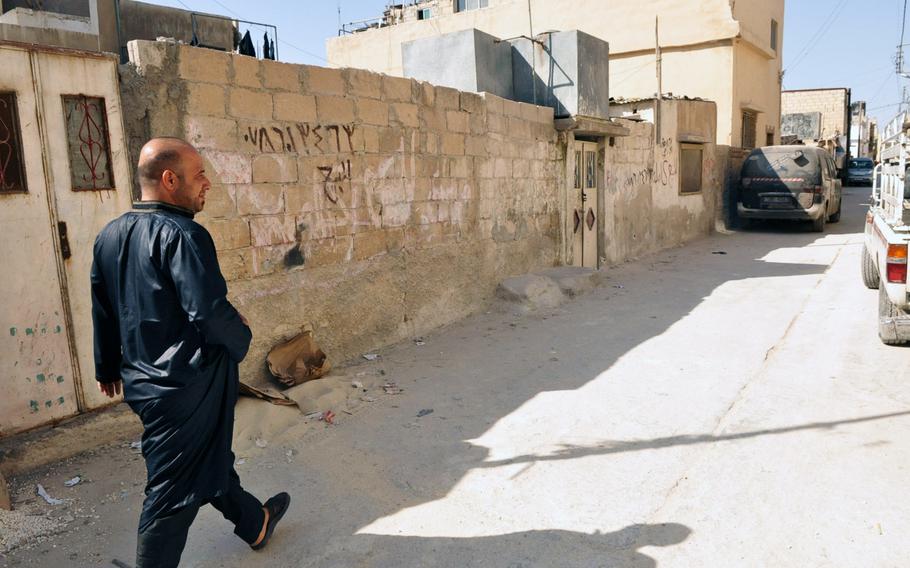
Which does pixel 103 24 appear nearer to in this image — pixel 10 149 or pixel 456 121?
pixel 456 121

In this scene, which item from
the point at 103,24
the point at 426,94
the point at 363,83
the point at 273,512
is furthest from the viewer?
the point at 103,24

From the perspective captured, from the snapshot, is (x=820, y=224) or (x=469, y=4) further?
(x=469, y=4)

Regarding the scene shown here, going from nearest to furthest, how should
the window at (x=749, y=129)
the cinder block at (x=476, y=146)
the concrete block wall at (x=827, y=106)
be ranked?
the cinder block at (x=476, y=146), the window at (x=749, y=129), the concrete block wall at (x=827, y=106)

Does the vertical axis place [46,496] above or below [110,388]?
below

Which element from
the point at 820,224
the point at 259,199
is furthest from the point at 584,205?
the point at 820,224

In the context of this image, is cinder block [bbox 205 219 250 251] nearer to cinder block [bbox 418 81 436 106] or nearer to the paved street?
the paved street

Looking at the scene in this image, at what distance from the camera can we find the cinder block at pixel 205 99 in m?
4.11

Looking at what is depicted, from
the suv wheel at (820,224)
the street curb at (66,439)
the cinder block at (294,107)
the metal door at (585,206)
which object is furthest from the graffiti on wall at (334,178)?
the suv wheel at (820,224)

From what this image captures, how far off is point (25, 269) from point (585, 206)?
7858 mm

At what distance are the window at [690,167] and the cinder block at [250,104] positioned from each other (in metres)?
11.2

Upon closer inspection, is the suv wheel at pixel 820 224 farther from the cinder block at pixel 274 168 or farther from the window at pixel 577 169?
the cinder block at pixel 274 168

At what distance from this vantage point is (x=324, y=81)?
16.8 feet

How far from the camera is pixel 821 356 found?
5477 mm

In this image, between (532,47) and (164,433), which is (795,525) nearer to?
(164,433)
